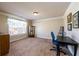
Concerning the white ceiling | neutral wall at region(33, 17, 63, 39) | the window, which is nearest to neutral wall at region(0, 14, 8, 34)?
the window

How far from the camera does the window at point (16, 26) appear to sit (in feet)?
21.3

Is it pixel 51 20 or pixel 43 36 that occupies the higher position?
pixel 51 20

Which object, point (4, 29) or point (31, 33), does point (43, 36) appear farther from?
point (4, 29)

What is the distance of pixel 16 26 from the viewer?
748 centimetres

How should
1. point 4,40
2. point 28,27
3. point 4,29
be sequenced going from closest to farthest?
1. point 4,40
2. point 4,29
3. point 28,27

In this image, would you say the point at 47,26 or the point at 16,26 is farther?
the point at 47,26

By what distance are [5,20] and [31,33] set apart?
426 centimetres

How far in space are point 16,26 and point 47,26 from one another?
3.07m

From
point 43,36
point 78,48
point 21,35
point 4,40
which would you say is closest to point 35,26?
point 43,36

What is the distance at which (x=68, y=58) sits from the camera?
1.08 meters

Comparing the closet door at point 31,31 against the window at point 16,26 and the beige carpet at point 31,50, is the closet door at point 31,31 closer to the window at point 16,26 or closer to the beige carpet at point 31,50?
the window at point 16,26

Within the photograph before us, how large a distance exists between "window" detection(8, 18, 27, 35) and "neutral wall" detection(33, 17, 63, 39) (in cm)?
150

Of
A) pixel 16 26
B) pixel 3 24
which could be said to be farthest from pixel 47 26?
pixel 3 24

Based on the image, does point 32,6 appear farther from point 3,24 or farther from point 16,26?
point 16,26
